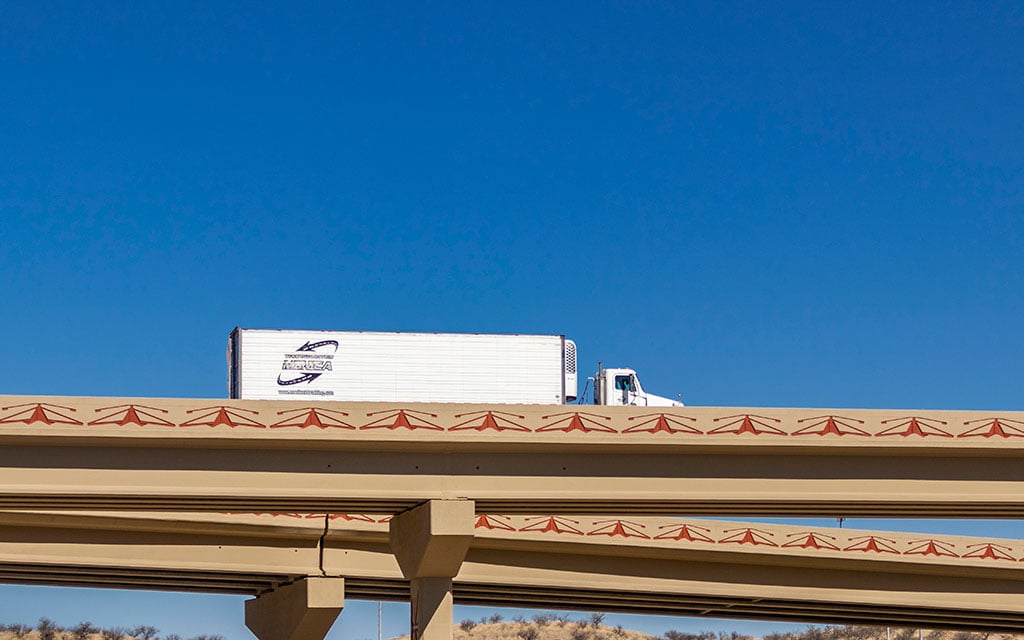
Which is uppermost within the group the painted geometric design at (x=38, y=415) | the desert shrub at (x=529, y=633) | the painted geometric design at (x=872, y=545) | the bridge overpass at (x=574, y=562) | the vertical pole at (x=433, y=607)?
the desert shrub at (x=529, y=633)

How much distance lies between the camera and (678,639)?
109312 millimetres

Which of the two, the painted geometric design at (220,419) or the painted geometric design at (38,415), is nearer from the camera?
the painted geometric design at (38,415)

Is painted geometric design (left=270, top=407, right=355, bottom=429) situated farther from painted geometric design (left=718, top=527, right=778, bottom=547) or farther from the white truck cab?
painted geometric design (left=718, top=527, right=778, bottom=547)

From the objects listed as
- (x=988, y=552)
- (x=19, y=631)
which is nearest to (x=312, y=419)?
(x=988, y=552)

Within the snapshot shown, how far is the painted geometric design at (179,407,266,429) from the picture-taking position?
26188mm

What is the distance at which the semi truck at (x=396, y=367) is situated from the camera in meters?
31.6

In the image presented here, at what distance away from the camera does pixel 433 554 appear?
27391 millimetres

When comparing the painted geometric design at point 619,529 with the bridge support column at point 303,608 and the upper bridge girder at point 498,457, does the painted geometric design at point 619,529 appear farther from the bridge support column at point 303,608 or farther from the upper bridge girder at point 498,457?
the upper bridge girder at point 498,457

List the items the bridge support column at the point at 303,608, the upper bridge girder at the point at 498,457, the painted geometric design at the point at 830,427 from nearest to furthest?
the upper bridge girder at the point at 498,457 → the painted geometric design at the point at 830,427 → the bridge support column at the point at 303,608

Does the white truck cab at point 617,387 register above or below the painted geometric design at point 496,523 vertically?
above

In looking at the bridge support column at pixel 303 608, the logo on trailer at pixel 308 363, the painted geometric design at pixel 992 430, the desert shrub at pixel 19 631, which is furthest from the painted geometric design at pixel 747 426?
the desert shrub at pixel 19 631

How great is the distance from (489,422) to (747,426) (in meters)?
4.70

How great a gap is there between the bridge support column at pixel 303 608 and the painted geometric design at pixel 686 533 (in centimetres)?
800

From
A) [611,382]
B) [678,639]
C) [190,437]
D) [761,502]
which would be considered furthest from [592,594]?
[678,639]
